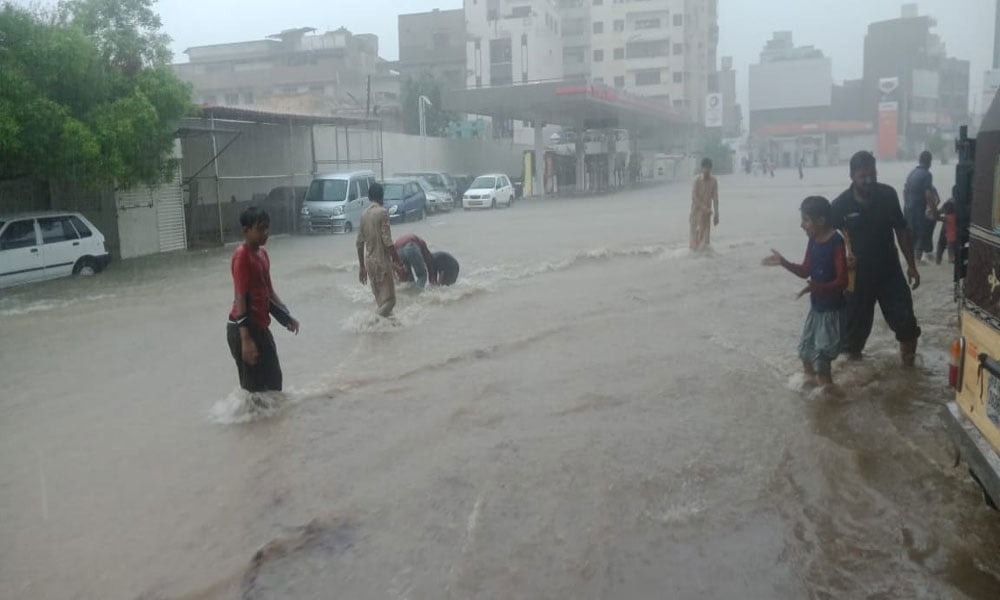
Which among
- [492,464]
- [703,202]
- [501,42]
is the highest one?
[501,42]

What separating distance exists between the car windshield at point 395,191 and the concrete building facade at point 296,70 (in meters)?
28.7

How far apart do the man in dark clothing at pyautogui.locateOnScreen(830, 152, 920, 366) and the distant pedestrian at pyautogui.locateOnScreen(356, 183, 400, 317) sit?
4.87 m

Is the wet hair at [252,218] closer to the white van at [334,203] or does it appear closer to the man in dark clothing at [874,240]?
the man in dark clothing at [874,240]

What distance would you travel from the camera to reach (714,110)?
79500 millimetres

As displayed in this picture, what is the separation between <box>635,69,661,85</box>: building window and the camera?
3250 inches

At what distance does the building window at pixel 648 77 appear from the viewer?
82562mm

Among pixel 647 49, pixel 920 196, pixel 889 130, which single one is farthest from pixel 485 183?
pixel 889 130

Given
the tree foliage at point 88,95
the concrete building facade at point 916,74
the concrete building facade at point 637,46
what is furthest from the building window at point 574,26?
the tree foliage at point 88,95

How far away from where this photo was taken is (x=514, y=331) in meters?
10.5

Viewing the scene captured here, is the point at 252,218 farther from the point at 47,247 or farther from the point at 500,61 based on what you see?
the point at 500,61

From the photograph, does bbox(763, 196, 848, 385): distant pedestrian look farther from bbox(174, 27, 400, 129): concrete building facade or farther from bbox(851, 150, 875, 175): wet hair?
bbox(174, 27, 400, 129): concrete building facade

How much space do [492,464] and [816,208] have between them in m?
2.80

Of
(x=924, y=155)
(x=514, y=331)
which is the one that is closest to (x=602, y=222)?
(x=924, y=155)

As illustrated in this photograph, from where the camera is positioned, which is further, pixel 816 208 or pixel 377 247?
pixel 377 247
